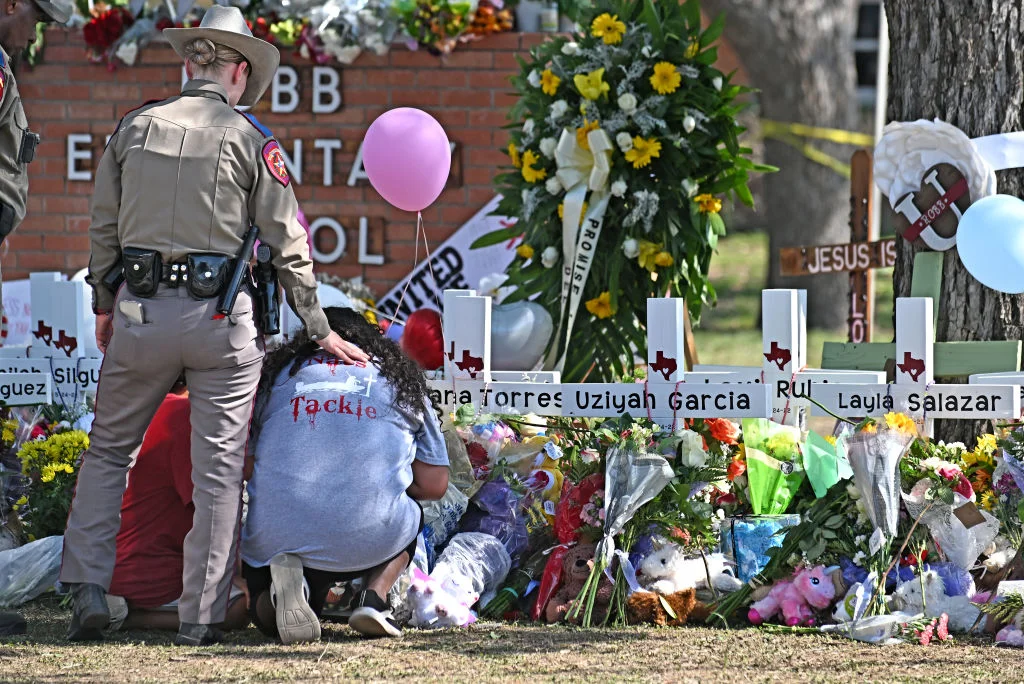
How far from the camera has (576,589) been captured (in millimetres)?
Result: 4242

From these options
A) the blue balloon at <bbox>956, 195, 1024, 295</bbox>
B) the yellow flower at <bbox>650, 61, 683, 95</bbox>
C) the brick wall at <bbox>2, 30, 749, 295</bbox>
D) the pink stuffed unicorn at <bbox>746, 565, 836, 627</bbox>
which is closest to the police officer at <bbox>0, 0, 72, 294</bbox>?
the yellow flower at <bbox>650, 61, 683, 95</bbox>

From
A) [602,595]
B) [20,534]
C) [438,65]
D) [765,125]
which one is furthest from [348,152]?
[765,125]

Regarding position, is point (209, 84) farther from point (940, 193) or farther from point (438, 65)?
point (438, 65)

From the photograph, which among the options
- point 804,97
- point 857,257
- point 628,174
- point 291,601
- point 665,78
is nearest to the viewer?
point 291,601

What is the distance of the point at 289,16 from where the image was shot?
26.1 ft

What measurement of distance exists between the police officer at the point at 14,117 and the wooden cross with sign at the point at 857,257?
3.56m

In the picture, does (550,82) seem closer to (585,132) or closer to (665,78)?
(585,132)

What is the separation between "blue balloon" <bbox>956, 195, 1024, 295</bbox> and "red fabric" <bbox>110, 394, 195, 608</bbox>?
2572mm

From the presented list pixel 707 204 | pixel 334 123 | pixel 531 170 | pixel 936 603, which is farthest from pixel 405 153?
pixel 334 123

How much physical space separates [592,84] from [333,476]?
2.41 meters

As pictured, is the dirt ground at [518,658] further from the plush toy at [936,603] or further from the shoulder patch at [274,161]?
the shoulder patch at [274,161]

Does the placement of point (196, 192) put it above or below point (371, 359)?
above

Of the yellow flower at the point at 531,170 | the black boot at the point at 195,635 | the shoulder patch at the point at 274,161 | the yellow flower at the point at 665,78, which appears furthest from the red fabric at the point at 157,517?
the yellow flower at the point at 665,78

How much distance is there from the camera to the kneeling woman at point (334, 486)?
394cm
